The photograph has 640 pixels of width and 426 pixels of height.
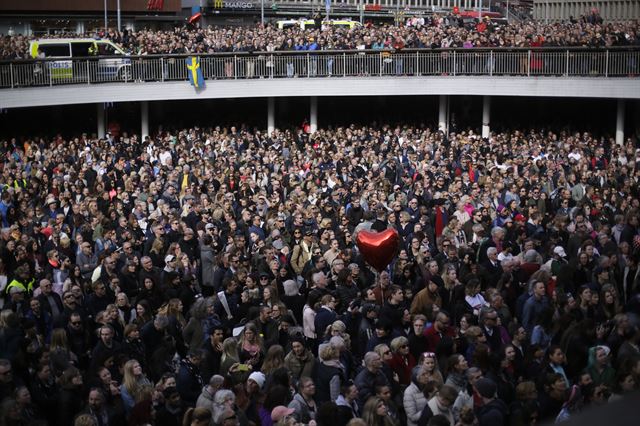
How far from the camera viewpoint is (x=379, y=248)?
548 inches

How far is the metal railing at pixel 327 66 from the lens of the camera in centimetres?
3097

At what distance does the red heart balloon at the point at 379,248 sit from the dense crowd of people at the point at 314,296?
0.15 metres

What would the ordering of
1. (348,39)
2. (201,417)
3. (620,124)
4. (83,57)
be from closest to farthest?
(201,417)
(620,124)
(83,57)
(348,39)

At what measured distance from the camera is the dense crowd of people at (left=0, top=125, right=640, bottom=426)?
8.63 meters

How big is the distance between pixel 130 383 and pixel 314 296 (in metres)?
3.27

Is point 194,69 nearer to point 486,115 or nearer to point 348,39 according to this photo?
point 348,39

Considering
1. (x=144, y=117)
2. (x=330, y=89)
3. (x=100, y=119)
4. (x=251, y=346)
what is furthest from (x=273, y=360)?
(x=144, y=117)

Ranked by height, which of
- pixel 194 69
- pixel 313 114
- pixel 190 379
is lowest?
pixel 313 114

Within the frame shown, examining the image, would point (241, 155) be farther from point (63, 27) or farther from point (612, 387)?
point (63, 27)

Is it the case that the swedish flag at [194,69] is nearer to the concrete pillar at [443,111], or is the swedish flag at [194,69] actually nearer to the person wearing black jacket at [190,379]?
the concrete pillar at [443,111]

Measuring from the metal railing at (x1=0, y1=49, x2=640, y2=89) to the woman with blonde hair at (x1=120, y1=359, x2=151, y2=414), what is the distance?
76.3 feet

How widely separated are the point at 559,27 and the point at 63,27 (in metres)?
27.1

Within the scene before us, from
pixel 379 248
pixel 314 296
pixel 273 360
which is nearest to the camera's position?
pixel 273 360

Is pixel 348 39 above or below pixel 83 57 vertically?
above
